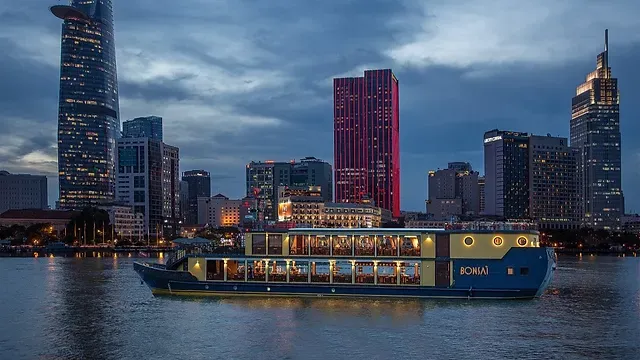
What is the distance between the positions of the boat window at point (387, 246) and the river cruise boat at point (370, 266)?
2.6 inches

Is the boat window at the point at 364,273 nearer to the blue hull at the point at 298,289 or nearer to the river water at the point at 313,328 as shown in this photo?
the blue hull at the point at 298,289

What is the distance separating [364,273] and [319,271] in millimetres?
3154

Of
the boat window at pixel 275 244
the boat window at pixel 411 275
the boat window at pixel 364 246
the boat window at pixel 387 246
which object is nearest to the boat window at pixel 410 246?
the boat window at pixel 387 246

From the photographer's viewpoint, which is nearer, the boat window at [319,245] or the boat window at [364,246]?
the boat window at [364,246]

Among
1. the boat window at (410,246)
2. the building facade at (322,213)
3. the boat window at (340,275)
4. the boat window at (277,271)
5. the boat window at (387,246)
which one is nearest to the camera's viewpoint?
the boat window at (410,246)

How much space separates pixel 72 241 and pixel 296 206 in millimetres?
61526

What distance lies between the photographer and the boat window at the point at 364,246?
46656 millimetres

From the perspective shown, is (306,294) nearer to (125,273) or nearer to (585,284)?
(585,284)

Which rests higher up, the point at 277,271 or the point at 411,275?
the point at 277,271

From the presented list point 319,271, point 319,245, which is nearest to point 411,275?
point 319,271

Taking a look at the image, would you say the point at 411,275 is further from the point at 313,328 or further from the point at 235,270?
the point at 235,270

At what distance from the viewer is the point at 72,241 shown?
162m

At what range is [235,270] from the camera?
49031mm

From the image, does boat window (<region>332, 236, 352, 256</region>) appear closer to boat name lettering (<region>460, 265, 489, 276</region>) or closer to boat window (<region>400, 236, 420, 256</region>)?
boat window (<region>400, 236, 420, 256</region>)
